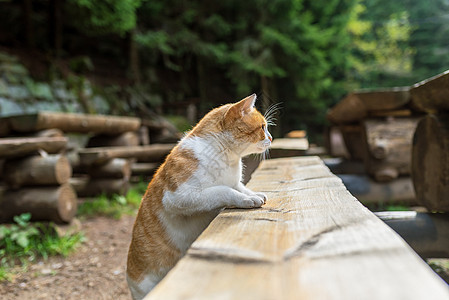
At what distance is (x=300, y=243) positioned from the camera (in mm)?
797

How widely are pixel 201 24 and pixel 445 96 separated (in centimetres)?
1094

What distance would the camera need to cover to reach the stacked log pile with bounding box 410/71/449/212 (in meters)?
1.85

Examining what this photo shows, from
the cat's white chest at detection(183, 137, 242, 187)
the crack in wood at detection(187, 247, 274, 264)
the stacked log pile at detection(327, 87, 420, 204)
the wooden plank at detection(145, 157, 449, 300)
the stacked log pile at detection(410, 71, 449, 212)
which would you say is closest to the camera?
Result: the wooden plank at detection(145, 157, 449, 300)

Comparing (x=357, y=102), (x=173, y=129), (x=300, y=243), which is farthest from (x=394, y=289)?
(x=173, y=129)

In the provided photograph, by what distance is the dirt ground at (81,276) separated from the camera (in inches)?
99.9

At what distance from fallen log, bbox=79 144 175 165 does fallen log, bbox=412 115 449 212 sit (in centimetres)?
384

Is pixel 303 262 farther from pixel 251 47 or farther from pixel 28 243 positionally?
pixel 251 47

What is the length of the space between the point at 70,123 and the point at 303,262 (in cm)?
483

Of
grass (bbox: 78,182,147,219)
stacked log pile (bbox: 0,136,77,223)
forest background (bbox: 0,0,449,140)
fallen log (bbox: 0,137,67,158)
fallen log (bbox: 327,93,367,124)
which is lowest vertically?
grass (bbox: 78,182,147,219)

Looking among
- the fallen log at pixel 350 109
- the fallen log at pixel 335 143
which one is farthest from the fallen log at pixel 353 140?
the fallen log at pixel 335 143

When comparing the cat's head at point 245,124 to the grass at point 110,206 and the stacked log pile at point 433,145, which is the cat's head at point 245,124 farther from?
the grass at point 110,206

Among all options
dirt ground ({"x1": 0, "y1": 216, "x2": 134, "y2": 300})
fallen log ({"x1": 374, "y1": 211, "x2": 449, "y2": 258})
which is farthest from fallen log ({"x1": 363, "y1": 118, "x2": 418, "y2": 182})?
dirt ground ({"x1": 0, "y1": 216, "x2": 134, "y2": 300})

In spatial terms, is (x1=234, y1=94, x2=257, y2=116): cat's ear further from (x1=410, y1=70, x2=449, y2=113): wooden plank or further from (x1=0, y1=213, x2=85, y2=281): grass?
(x1=0, y1=213, x2=85, y2=281): grass

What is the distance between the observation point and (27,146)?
11.0 feet
